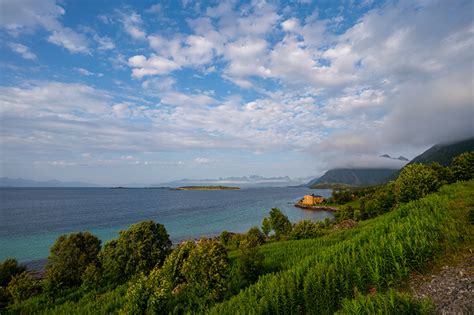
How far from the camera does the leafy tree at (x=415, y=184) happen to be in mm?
31172

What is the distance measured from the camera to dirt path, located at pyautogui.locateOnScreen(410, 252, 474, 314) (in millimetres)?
7379

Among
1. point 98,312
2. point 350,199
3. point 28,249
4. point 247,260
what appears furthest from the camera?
point 350,199

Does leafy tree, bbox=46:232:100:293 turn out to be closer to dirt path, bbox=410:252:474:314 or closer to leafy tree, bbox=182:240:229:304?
leafy tree, bbox=182:240:229:304

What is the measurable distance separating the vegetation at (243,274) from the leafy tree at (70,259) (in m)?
0.08

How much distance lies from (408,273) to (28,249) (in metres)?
64.2

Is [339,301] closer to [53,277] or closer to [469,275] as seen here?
[469,275]

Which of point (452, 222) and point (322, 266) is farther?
point (452, 222)

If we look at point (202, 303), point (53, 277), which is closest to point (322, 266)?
point (202, 303)

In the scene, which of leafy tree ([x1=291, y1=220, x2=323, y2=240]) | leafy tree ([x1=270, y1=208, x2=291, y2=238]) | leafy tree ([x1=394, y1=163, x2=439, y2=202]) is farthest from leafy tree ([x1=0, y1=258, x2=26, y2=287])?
leafy tree ([x1=394, y1=163, x2=439, y2=202])

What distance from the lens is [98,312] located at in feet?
45.4

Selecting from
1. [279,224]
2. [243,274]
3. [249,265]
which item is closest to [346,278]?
[249,265]

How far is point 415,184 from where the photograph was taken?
31828 millimetres

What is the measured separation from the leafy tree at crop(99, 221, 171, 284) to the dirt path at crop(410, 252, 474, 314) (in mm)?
18217

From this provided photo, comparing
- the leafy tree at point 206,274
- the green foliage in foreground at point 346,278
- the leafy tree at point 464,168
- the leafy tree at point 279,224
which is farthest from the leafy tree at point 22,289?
the leafy tree at point 464,168
